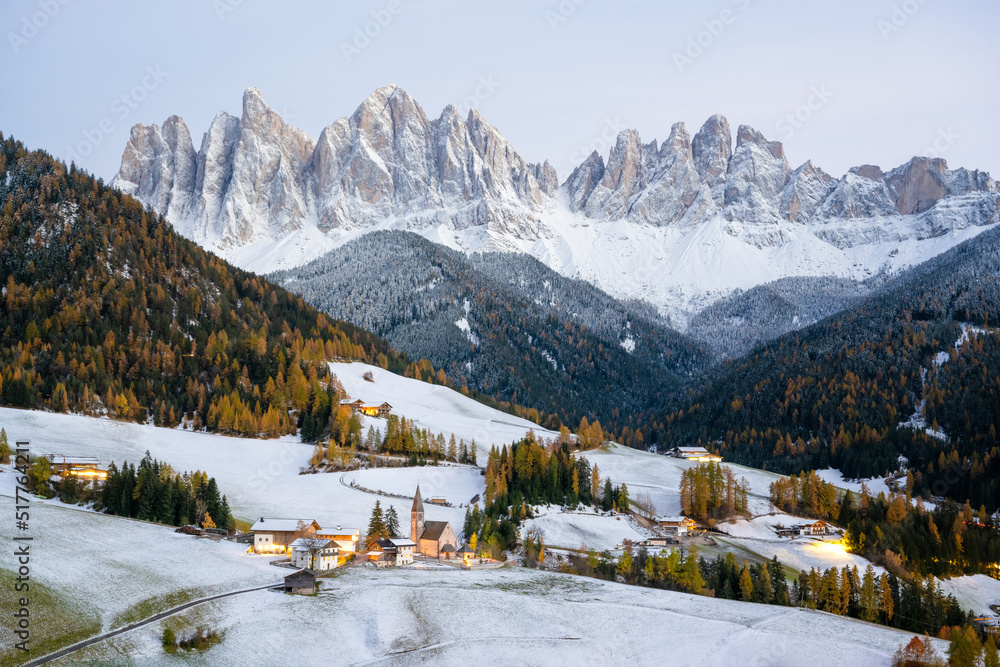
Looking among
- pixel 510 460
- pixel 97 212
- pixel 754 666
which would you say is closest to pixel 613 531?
pixel 510 460

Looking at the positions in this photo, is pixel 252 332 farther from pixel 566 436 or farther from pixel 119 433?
pixel 566 436

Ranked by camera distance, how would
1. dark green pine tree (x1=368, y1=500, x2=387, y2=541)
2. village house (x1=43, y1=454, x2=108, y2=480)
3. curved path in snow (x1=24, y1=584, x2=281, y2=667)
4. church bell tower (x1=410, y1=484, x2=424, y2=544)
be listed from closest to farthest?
1. curved path in snow (x1=24, y1=584, x2=281, y2=667)
2. dark green pine tree (x1=368, y1=500, x2=387, y2=541)
3. village house (x1=43, y1=454, x2=108, y2=480)
4. church bell tower (x1=410, y1=484, x2=424, y2=544)

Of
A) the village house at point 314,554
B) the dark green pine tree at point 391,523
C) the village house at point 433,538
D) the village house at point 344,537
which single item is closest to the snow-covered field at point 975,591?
the village house at point 433,538

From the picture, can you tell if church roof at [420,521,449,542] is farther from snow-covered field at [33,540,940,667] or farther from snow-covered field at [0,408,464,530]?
snow-covered field at [33,540,940,667]

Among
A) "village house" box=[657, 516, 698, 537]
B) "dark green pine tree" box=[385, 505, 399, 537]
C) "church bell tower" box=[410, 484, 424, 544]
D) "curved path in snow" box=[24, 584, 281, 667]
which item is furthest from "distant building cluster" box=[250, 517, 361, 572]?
"village house" box=[657, 516, 698, 537]

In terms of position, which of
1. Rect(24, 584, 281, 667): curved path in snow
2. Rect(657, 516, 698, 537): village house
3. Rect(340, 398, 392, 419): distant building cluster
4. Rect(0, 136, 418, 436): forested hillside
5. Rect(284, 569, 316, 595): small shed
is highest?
Rect(0, 136, 418, 436): forested hillside

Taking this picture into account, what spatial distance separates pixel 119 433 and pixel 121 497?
3267 cm

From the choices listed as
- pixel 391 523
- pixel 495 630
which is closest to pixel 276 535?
pixel 391 523

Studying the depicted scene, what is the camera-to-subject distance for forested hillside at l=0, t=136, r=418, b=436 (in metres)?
125

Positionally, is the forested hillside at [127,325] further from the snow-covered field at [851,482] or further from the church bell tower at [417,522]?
the snow-covered field at [851,482]

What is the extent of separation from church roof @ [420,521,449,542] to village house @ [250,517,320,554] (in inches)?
494

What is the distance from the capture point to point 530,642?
56.7m

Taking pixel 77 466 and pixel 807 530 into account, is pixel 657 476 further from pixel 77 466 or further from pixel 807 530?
pixel 77 466

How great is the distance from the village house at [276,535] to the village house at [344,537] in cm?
188
